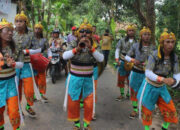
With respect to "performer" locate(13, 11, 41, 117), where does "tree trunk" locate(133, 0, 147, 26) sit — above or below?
above

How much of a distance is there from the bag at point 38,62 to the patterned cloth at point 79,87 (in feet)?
4.87

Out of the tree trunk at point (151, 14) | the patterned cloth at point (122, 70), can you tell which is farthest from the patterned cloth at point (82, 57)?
the tree trunk at point (151, 14)

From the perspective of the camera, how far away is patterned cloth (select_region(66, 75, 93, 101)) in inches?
128

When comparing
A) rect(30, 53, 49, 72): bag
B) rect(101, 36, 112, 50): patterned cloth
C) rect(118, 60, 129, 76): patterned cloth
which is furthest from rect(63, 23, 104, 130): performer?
rect(101, 36, 112, 50): patterned cloth

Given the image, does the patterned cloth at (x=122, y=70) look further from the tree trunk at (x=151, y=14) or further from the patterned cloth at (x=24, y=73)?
the patterned cloth at (x=24, y=73)

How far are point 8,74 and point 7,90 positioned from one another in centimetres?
25

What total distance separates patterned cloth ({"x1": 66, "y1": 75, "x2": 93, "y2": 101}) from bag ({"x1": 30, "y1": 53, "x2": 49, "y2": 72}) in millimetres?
1485

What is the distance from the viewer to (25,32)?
388 centimetres

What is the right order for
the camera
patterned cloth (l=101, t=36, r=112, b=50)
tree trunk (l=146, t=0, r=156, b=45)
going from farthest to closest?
Result: patterned cloth (l=101, t=36, r=112, b=50)
tree trunk (l=146, t=0, r=156, b=45)
the camera

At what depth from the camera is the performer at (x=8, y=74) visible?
2.75m

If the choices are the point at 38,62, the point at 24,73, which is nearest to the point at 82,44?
the point at 24,73

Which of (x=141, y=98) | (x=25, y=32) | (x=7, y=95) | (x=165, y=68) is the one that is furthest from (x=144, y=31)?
(x=7, y=95)

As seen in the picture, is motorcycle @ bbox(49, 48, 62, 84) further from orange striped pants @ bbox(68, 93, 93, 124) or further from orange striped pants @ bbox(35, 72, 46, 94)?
orange striped pants @ bbox(68, 93, 93, 124)

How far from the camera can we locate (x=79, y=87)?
3.25 meters
